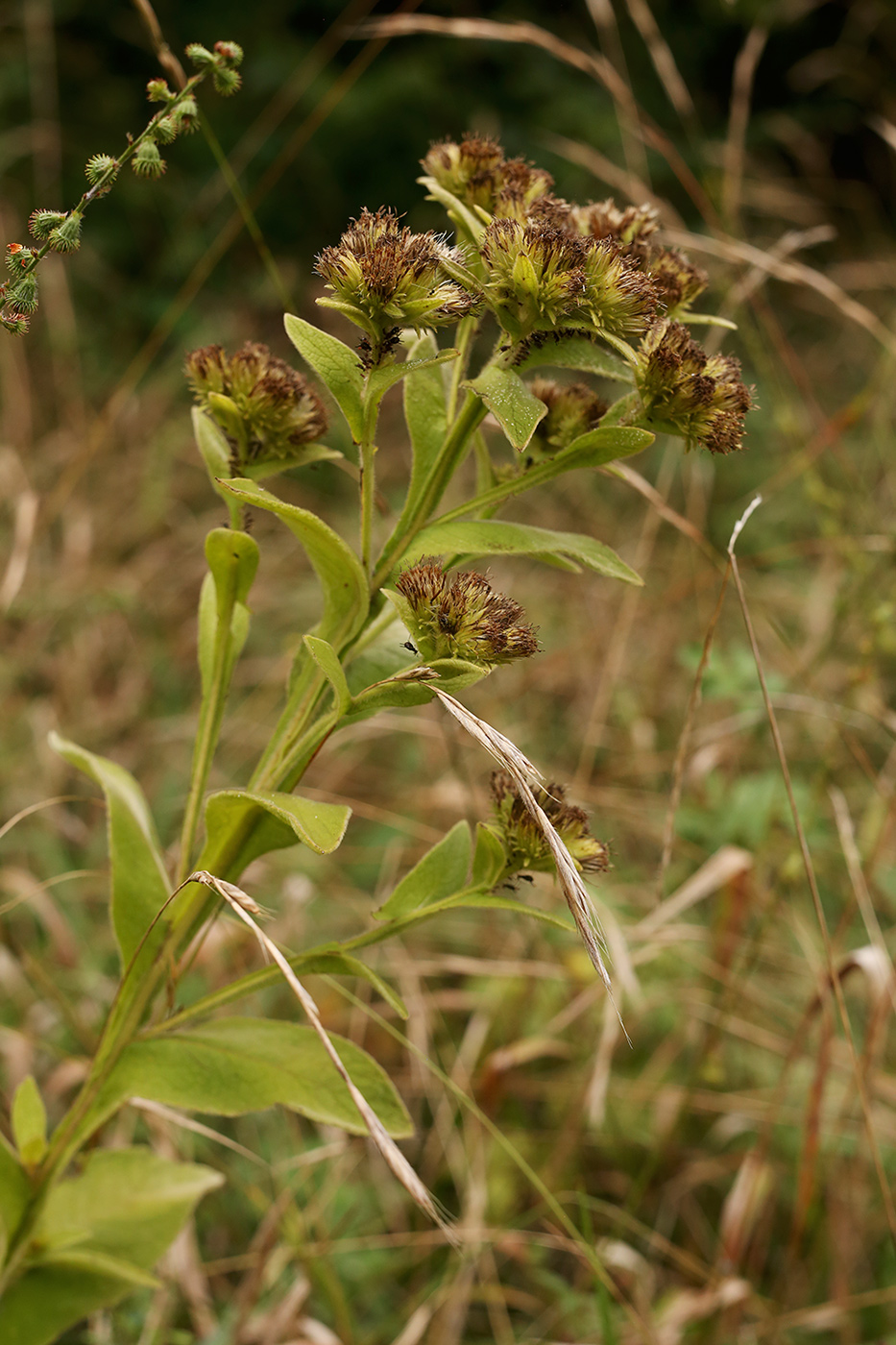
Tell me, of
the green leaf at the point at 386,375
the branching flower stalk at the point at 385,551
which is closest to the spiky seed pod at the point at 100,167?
the branching flower stalk at the point at 385,551

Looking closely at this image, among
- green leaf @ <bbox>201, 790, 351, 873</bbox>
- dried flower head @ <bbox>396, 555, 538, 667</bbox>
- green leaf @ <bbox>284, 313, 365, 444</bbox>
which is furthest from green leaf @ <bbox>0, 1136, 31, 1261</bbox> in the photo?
green leaf @ <bbox>284, 313, 365, 444</bbox>

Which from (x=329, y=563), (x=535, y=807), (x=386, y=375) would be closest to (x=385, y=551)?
(x=329, y=563)

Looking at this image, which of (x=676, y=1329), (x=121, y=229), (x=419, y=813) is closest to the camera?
(x=676, y=1329)

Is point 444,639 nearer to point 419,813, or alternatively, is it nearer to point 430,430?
point 430,430

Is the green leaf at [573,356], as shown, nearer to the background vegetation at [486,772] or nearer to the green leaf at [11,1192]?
the background vegetation at [486,772]

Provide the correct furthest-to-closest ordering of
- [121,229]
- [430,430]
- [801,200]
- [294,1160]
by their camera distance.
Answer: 1. [121,229]
2. [801,200]
3. [294,1160]
4. [430,430]

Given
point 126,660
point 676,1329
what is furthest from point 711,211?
point 126,660
